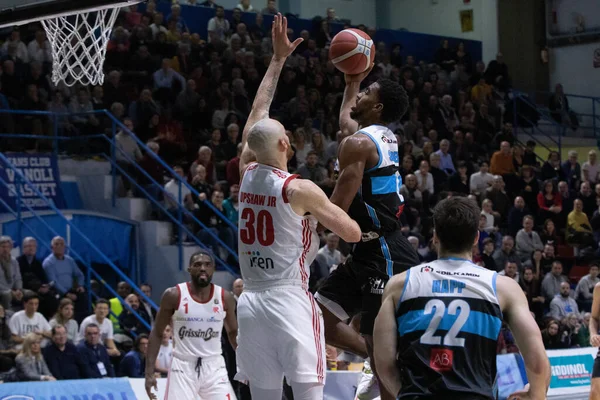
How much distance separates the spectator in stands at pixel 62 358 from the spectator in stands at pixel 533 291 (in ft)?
25.4

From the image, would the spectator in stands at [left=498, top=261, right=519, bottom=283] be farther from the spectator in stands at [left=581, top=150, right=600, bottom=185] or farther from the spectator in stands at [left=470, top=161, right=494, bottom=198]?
the spectator in stands at [left=581, top=150, right=600, bottom=185]

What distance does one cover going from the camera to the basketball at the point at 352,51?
6.48m

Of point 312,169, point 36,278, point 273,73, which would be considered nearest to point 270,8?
point 312,169

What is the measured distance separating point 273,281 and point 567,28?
20.8m

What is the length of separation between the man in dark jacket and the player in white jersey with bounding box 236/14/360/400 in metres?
6.83

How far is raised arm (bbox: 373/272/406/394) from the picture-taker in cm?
421

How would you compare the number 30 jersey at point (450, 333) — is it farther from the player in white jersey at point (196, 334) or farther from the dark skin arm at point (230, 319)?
the dark skin arm at point (230, 319)

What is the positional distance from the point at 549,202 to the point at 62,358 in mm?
10670

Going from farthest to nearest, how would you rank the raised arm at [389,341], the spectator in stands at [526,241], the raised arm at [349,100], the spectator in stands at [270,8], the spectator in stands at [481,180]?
the spectator in stands at [270,8]
the spectator in stands at [481,180]
the spectator in stands at [526,241]
the raised arm at [349,100]
the raised arm at [389,341]

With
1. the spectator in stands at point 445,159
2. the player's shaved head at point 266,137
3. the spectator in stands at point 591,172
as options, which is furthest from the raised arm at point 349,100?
the spectator in stands at point 591,172

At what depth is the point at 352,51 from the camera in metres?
6.48

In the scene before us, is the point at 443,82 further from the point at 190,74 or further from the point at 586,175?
the point at 190,74

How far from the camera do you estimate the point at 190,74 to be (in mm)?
17062

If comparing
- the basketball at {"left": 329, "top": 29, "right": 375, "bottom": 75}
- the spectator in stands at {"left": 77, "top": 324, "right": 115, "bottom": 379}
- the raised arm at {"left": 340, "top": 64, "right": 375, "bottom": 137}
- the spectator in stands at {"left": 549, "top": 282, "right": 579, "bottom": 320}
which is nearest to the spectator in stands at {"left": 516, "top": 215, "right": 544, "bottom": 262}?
the spectator in stands at {"left": 549, "top": 282, "right": 579, "bottom": 320}
